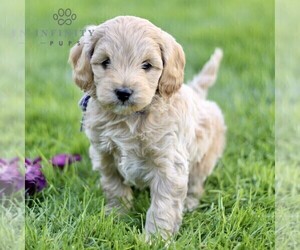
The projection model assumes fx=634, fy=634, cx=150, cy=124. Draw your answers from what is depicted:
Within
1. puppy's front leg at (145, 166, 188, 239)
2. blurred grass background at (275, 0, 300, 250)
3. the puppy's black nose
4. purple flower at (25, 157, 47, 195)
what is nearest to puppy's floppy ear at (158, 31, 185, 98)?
the puppy's black nose

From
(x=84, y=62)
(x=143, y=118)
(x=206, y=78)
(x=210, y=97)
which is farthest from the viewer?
(x=210, y=97)

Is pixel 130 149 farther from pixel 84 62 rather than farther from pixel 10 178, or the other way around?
pixel 10 178

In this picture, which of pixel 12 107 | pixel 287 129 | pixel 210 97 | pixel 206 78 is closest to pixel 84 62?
pixel 12 107

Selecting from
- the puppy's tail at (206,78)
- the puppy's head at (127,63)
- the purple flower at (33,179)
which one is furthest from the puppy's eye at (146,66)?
the puppy's tail at (206,78)

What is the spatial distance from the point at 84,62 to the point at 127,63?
0.72 ft

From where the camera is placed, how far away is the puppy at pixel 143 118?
2.43 meters

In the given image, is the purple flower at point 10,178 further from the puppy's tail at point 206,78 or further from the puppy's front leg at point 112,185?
the puppy's tail at point 206,78

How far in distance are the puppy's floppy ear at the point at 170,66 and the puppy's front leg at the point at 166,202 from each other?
0.38 m

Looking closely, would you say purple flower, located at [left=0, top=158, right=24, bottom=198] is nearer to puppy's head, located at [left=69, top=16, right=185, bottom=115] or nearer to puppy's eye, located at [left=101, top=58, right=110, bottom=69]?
puppy's head, located at [left=69, top=16, right=185, bottom=115]

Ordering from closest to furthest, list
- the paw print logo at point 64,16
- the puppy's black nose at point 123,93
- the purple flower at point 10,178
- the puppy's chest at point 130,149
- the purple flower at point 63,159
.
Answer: the puppy's black nose at point 123,93
the paw print logo at point 64,16
the puppy's chest at point 130,149
the purple flower at point 10,178
the purple flower at point 63,159

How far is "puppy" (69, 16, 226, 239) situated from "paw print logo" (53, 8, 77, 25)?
9cm

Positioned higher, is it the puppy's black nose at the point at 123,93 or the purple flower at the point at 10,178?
the puppy's black nose at the point at 123,93

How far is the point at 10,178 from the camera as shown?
296cm

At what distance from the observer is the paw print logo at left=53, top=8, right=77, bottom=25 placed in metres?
2.53
